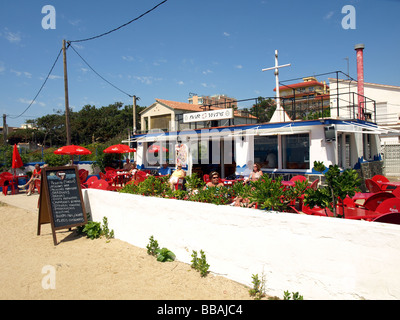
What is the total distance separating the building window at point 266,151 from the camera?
33.8ft

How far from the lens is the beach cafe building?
891 cm

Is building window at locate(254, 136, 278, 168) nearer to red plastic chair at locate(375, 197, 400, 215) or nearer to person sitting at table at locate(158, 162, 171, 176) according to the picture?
person sitting at table at locate(158, 162, 171, 176)

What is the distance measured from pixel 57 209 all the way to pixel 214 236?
3.80m

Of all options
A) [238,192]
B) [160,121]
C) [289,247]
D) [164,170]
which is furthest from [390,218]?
[160,121]

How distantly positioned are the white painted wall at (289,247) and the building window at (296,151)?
6.09 metres

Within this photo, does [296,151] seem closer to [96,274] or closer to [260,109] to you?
[260,109]

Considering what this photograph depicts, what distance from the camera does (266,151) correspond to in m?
10.5

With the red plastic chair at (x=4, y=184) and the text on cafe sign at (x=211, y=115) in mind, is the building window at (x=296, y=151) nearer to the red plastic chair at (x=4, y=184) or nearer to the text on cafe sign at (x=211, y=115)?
the text on cafe sign at (x=211, y=115)

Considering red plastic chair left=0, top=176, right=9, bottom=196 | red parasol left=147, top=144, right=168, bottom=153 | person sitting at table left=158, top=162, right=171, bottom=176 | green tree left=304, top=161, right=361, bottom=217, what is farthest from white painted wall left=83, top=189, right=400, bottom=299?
red plastic chair left=0, top=176, right=9, bottom=196

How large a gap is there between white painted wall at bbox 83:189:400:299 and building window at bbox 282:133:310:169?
6094 millimetres

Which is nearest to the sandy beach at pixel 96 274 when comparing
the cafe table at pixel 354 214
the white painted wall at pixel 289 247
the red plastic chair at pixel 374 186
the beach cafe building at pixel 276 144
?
the white painted wall at pixel 289 247

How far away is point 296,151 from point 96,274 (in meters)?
7.46

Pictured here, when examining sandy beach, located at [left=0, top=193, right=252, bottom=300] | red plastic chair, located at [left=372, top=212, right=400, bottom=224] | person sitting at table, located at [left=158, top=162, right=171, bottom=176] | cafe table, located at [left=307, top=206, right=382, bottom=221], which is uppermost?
person sitting at table, located at [left=158, top=162, right=171, bottom=176]
